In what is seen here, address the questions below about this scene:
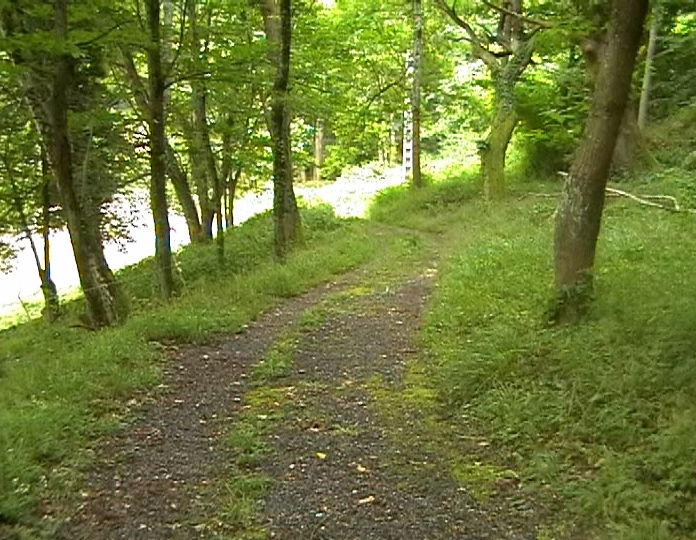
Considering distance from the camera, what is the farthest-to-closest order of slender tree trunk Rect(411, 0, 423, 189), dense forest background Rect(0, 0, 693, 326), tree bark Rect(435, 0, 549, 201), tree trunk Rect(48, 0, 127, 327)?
1. slender tree trunk Rect(411, 0, 423, 189)
2. tree bark Rect(435, 0, 549, 201)
3. dense forest background Rect(0, 0, 693, 326)
4. tree trunk Rect(48, 0, 127, 327)

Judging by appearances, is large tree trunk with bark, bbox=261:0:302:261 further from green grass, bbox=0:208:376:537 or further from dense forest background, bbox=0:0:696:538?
green grass, bbox=0:208:376:537

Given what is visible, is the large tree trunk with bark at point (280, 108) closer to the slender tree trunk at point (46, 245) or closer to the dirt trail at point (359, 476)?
the slender tree trunk at point (46, 245)

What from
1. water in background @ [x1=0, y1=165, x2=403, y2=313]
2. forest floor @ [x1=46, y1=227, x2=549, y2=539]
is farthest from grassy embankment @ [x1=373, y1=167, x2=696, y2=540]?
water in background @ [x1=0, y1=165, x2=403, y2=313]

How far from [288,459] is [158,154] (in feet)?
23.7

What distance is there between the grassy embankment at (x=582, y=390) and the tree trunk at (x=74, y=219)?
4997mm

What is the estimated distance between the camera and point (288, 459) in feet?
17.5

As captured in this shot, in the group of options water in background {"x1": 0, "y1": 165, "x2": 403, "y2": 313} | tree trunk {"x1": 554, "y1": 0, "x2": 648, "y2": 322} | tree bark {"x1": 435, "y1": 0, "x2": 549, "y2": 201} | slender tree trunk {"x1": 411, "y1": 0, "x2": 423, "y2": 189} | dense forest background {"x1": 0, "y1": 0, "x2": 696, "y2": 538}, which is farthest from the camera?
water in background {"x1": 0, "y1": 165, "x2": 403, "y2": 313}

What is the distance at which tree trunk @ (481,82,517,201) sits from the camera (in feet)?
62.7

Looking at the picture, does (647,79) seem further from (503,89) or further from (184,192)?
(184,192)

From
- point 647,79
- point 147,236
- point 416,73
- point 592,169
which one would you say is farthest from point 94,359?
point 147,236

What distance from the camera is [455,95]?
89.9ft

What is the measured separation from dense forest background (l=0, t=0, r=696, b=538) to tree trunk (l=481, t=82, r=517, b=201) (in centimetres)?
7

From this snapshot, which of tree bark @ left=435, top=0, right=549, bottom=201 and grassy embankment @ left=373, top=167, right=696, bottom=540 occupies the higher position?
tree bark @ left=435, top=0, right=549, bottom=201

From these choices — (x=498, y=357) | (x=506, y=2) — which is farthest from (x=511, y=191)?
(x=498, y=357)
